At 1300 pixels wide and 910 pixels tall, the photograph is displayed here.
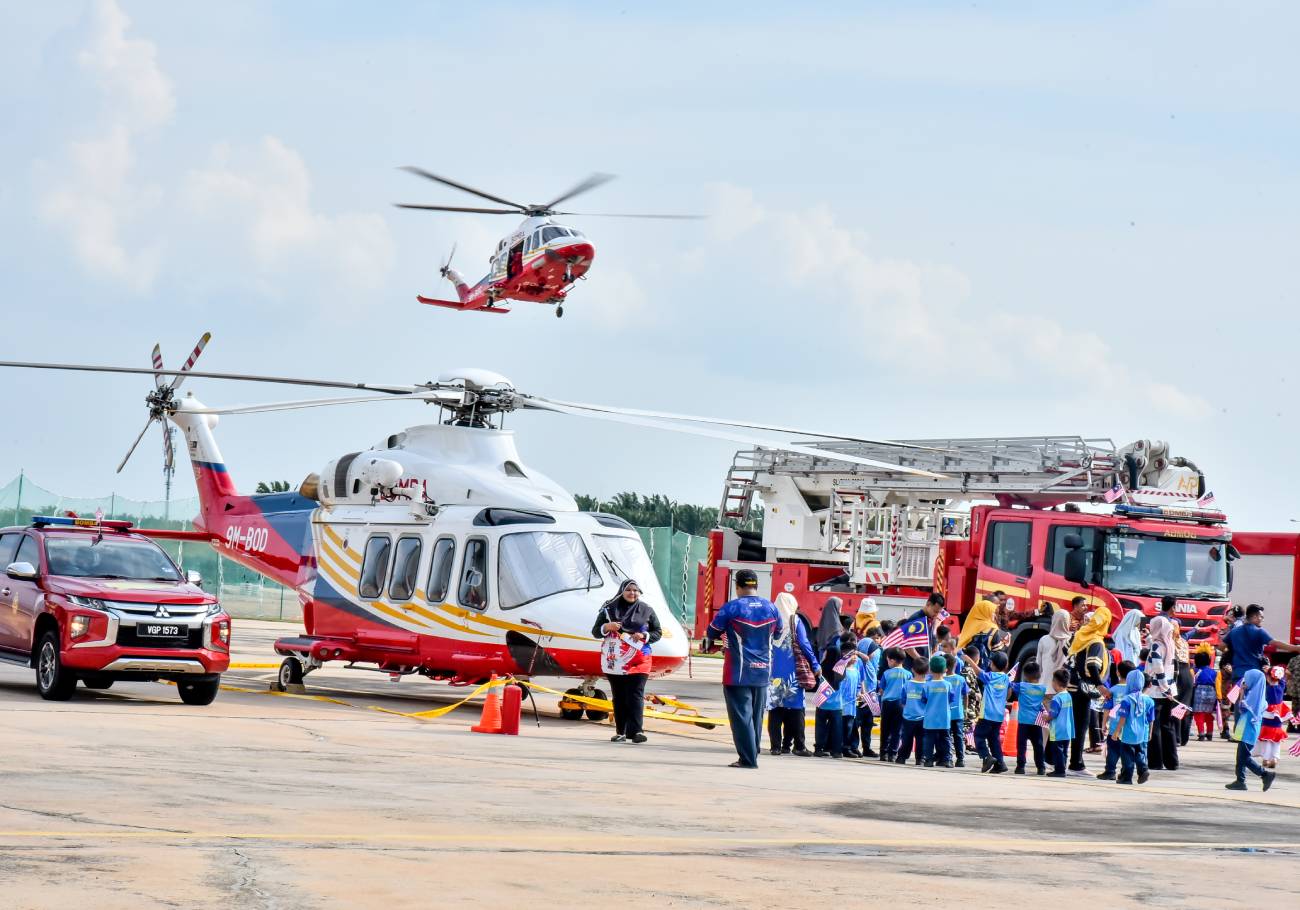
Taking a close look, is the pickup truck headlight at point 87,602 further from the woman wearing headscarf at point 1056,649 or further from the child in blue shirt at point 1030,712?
the woman wearing headscarf at point 1056,649

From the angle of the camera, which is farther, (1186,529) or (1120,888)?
(1186,529)

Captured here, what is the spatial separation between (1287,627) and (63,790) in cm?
2250

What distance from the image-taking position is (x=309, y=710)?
17812 millimetres

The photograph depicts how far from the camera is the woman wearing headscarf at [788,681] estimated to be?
16094 millimetres

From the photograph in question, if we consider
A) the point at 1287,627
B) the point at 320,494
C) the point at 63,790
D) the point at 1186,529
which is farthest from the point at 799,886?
the point at 1287,627

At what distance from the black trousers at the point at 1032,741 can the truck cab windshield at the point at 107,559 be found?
29.0 feet

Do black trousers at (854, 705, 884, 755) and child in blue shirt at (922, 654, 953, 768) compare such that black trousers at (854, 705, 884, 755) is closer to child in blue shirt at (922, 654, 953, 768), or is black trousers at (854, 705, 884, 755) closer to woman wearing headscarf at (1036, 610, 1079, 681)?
child in blue shirt at (922, 654, 953, 768)

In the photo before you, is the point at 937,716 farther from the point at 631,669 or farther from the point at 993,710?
the point at 631,669

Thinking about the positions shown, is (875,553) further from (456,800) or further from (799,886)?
(799,886)

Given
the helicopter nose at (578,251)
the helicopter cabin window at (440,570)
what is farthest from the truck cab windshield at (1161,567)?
the helicopter nose at (578,251)

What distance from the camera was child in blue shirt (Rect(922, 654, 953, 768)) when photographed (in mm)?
15734

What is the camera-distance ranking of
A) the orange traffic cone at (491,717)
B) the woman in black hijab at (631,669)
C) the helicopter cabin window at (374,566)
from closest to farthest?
the woman in black hijab at (631,669)
the orange traffic cone at (491,717)
the helicopter cabin window at (374,566)

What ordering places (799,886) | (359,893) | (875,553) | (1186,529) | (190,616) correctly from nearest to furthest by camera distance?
(359,893)
(799,886)
(190,616)
(1186,529)
(875,553)

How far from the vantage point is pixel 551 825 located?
954cm
